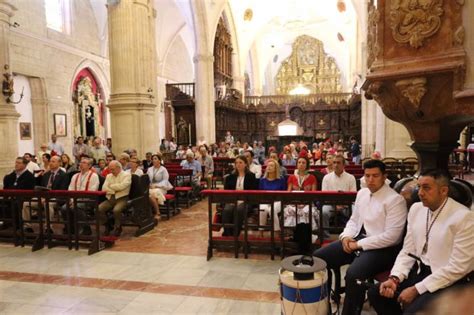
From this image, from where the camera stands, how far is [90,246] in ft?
18.0

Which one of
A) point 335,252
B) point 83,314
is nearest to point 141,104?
point 83,314

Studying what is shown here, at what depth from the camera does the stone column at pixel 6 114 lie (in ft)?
26.9

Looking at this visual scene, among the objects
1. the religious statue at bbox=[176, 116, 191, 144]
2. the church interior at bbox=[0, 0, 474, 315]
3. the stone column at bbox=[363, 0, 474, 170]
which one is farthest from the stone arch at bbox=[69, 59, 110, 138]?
the stone column at bbox=[363, 0, 474, 170]

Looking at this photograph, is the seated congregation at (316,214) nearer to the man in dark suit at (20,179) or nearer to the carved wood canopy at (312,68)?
the man in dark suit at (20,179)

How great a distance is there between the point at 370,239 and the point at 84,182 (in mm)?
4860

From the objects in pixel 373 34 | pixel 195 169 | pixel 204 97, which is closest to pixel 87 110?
pixel 204 97

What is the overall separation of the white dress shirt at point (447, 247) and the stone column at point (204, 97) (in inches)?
654

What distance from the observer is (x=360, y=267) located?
114 inches

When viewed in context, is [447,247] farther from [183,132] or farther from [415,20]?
[183,132]

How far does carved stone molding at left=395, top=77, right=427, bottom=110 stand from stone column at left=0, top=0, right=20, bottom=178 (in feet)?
27.5

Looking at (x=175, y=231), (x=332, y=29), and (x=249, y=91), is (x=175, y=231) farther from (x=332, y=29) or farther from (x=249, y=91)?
(x=332, y=29)

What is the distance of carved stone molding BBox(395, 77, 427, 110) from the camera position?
2781mm

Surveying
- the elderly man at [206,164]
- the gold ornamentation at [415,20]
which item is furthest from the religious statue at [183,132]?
the gold ornamentation at [415,20]

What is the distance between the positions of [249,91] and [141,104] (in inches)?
972
